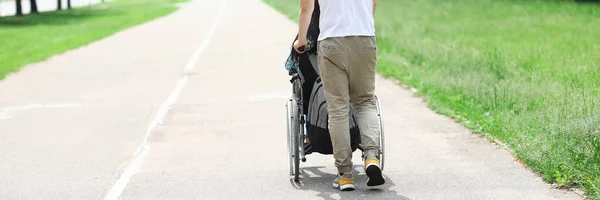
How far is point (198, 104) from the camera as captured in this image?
11.9 m

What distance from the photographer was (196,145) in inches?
346

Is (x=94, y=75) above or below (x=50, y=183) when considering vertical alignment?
below

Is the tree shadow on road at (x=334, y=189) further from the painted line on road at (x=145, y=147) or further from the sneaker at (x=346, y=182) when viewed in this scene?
the painted line on road at (x=145, y=147)

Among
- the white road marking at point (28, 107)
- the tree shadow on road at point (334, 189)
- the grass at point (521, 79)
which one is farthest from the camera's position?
the white road marking at point (28, 107)

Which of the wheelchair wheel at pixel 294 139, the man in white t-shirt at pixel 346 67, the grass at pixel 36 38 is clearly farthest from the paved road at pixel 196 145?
the grass at pixel 36 38

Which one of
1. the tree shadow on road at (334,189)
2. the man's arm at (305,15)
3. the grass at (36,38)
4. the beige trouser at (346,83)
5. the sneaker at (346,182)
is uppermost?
the man's arm at (305,15)

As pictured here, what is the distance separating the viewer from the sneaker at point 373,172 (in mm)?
6254

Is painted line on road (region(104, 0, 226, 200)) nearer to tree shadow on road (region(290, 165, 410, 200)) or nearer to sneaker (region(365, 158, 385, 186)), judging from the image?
tree shadow on road (region(290, 165, 410, 200))

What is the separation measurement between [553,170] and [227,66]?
36.2 ft

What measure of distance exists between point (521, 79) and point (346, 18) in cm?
690

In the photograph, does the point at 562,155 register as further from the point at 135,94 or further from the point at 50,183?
the point at 135,94

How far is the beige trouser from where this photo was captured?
6.32 m

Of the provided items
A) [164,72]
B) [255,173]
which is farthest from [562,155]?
[164,72]

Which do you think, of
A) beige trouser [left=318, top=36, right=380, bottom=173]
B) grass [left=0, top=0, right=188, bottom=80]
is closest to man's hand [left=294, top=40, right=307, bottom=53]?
beige trouser [left=318, top=36, right=380, bottom=173]
